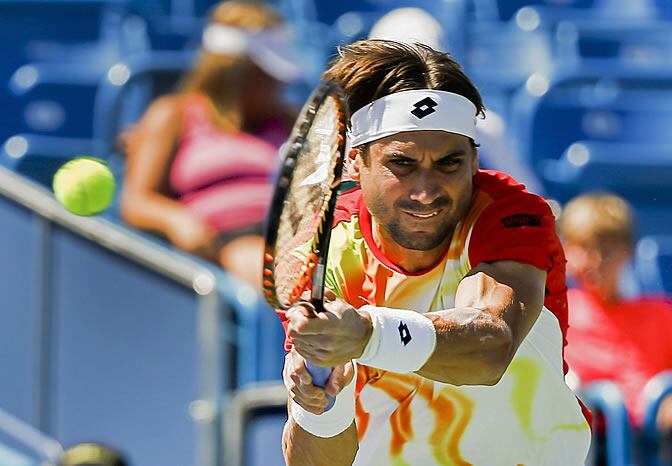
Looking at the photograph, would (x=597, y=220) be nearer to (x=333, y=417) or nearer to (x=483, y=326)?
(x=333, y=417)

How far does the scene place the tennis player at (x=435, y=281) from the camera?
2455 millimetres

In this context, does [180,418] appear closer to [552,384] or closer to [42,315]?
[42,315]

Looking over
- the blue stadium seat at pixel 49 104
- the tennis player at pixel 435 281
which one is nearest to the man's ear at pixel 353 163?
the tennis player at pixel 435 281

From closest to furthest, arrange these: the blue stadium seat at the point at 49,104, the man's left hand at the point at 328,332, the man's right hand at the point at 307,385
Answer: the man's left hand at the point at 328,332 < the man's right hand at the point at 307,385 < the blue stadium seat at the point at 49,104

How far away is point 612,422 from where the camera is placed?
4.49 meters

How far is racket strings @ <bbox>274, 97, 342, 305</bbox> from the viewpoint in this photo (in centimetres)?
231

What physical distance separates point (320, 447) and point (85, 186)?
1977 mm

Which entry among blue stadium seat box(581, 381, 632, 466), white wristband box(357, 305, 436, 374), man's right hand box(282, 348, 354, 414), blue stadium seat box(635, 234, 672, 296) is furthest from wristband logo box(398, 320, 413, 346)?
blue stadium seat box(635, 234, 672, 296)

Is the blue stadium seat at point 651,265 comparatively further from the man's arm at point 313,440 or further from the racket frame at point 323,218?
the racket frame at point 323,218

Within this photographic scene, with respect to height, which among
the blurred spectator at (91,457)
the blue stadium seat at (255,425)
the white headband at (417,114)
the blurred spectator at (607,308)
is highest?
the white headband at (417,114)

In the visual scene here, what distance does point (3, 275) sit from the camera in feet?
15.6

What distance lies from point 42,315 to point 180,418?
0.66 metres

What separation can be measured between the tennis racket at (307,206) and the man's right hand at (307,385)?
0.01 m

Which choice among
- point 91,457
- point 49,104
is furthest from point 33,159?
point 91,457
